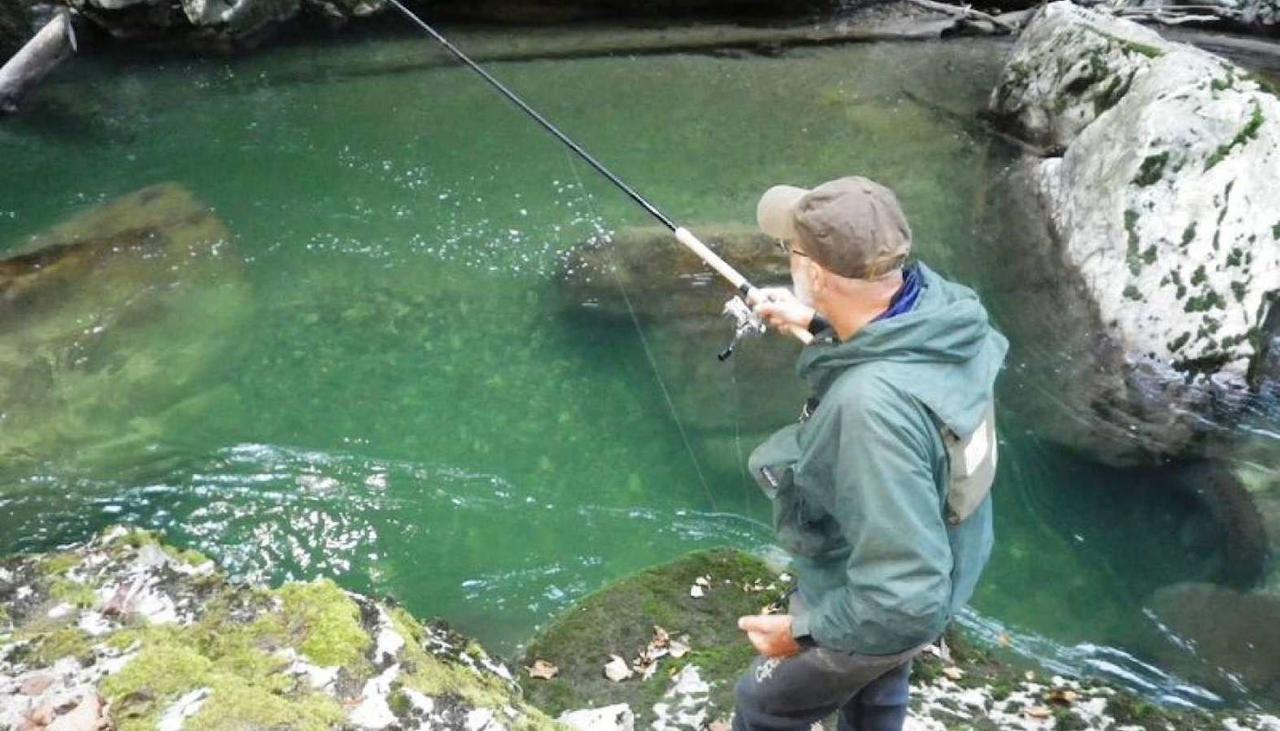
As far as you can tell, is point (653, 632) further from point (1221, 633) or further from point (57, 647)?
point (1221, 633)

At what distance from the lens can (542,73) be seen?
12031 mm

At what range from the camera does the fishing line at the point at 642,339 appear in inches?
253

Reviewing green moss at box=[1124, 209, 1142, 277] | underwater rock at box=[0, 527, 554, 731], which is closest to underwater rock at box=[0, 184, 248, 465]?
underwater rock at box=[0, 527, 554, 731]

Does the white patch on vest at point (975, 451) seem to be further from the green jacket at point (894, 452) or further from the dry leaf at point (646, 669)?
the dry leaf at point (646, 669)

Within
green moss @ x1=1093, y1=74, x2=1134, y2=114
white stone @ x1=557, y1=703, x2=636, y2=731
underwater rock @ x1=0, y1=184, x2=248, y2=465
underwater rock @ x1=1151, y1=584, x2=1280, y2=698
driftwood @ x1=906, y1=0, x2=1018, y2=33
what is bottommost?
underwater rock @ x1=1151, y1=584, x2=1280, y2=698

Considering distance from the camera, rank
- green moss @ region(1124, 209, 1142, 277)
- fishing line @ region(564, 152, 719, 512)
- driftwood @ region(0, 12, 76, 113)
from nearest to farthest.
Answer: fishing line @ region(564, 152, 719, 512) → green moss @ region(1124, 209, 1142, 277) → driftwood @ region(0, 12, 76, 113)

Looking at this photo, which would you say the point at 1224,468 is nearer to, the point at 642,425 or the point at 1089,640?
the point at 1089,640

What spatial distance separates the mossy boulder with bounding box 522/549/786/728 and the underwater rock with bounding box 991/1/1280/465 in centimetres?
322

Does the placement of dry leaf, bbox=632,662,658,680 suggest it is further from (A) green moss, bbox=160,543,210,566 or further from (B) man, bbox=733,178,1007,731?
(A) green moss, bbox=160,543,210,566

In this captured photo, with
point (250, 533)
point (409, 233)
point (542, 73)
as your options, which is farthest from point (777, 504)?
point (542, 73)

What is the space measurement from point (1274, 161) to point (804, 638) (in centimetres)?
695

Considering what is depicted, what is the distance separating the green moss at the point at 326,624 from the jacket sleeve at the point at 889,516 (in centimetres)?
151

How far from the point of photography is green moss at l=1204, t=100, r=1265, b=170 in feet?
25.3

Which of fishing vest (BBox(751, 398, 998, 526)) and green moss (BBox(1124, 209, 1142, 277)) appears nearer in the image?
fishing vest (BBox(751, 398, 998, 526))
